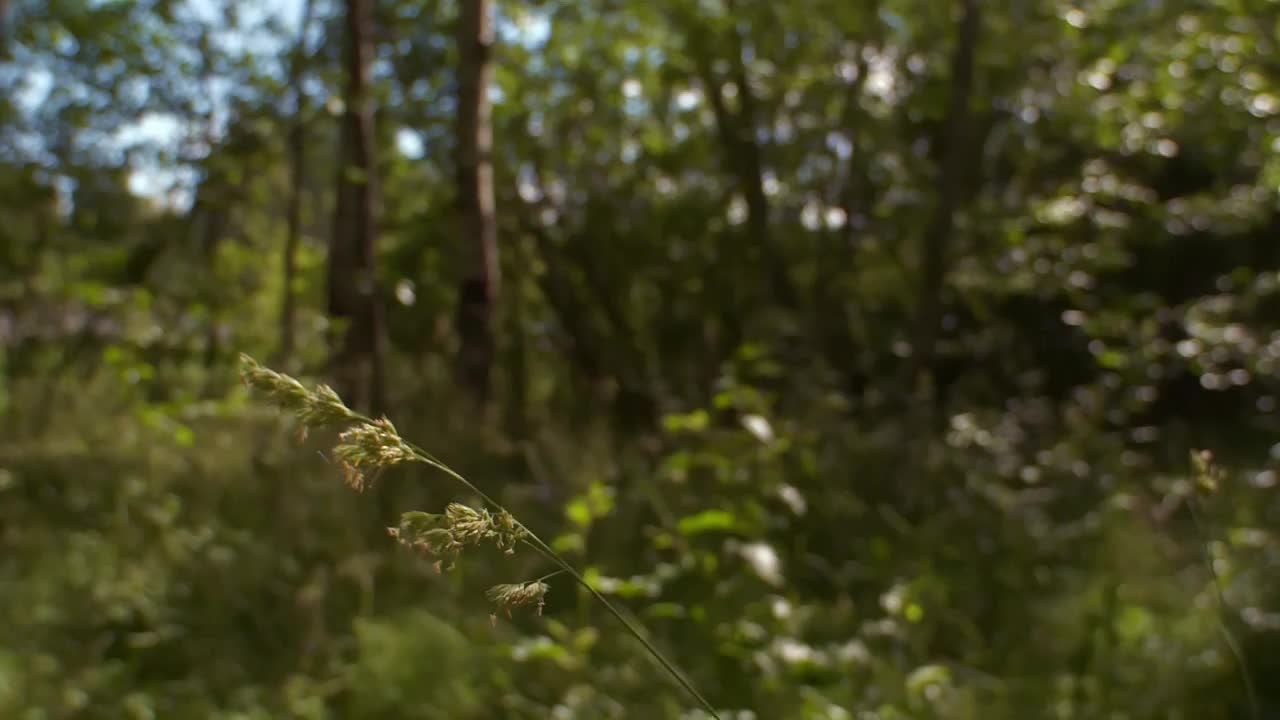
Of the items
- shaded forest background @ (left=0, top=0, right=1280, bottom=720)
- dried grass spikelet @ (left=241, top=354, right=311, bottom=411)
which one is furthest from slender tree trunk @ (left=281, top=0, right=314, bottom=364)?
dried grass spikelet @ (left=241, top=354, right=311, bottom=411)

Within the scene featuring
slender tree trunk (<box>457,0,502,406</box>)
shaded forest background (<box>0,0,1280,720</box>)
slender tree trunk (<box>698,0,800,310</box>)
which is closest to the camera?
shaded forest background (<box>0,0,1280,720</box>)

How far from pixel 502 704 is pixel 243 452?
104 inches

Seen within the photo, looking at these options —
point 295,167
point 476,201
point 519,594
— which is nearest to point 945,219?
point 476,201

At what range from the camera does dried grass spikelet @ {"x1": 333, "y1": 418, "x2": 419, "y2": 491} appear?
109cm

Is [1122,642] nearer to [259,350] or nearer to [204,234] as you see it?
[259,350]

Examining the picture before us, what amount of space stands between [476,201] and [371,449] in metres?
4.75

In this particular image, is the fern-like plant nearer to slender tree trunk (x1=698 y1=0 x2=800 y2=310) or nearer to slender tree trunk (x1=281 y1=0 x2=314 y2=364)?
slender tree trunk (x1=281 y1=0 x2=314 y2=364)

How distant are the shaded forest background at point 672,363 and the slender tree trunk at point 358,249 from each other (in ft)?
0.10

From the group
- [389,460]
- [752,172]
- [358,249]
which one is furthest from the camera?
[752,172]

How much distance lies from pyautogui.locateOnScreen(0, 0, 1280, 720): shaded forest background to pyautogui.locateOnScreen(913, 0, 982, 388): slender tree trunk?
0.08 ft

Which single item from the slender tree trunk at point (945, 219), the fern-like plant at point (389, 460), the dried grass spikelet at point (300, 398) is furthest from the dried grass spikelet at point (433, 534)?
the slender tree trunk at point (945, 219)

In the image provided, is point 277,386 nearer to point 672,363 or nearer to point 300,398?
point 300,398

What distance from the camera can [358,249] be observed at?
593 cm

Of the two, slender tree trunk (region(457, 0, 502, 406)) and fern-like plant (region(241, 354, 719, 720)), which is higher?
slender tree trunk (region(457, 0, 502, 406))
